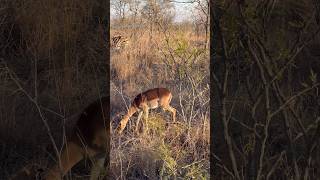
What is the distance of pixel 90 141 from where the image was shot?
99.6 inches

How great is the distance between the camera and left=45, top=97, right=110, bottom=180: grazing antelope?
2.49 meters

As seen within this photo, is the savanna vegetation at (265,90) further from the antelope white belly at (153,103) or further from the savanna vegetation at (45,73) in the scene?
the savanna vegetation at (45,73)

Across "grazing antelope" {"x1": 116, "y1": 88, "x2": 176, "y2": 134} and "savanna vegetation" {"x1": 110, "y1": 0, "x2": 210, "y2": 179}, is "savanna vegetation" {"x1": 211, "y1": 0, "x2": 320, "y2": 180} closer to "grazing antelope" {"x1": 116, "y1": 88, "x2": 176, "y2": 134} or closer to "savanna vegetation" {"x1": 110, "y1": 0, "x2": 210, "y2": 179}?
"savanna vegetation" {"x1": 110, "y1": 0, "x2": 210, "y2": 179}

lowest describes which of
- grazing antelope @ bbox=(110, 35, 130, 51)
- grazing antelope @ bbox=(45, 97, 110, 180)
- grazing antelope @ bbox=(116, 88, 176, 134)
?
grazing antelope @ bbox=(45, 97, 110, 180)

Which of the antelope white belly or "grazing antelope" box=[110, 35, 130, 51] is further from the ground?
"grazing antelope" box=[110, 35, 130, 51]

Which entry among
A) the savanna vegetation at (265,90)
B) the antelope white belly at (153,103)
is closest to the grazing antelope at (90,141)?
the antelope white belly at (153,103)

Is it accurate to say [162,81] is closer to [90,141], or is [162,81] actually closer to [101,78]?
[101,78]

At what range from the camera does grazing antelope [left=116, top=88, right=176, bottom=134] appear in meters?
2.46

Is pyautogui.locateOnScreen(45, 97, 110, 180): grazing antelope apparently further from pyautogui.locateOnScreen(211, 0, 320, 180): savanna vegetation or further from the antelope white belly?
pyautogui.locateOnScreen(211, 0, 320, 180): savanna vegetation

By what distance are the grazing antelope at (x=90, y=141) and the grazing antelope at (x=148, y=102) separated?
0.07 m

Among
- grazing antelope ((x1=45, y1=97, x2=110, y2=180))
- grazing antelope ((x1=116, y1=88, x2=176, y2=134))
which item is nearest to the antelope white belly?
grazing antelope ((x1=116, y1=88, x2=176, y2=134))

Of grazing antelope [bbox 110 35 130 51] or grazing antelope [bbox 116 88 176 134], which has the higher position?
grazing antelope [bbox 110 35 130 51]

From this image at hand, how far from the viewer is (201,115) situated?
2477 mm

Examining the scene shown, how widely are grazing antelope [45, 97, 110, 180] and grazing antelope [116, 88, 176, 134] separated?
7cm
